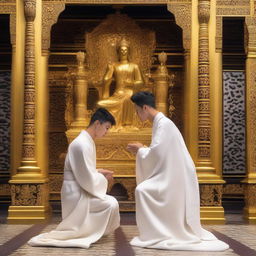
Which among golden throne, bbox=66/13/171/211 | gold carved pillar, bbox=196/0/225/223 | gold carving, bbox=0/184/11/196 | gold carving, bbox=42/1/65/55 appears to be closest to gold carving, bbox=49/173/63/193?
gold carving, bbox=0/184/11/196

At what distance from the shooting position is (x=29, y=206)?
7.43 meters

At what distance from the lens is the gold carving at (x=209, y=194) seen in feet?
24.5

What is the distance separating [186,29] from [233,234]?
285cm

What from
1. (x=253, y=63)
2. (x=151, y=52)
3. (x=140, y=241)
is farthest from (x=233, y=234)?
(x=151, y=52)

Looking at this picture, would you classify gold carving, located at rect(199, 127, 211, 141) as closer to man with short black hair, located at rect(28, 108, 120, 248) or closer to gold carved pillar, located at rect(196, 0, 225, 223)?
gold carved pillar, located at rect(196, 0, 225, 223)

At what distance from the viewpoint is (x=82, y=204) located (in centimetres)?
508

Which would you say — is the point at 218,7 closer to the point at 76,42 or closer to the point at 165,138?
the point at 76,42

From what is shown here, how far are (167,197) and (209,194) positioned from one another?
98.1 inches

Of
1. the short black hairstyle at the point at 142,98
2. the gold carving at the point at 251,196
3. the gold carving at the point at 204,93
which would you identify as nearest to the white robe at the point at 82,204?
the short black hairstyle at the point at 142,98

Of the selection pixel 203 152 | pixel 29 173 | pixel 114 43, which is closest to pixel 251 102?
pixel 203 152

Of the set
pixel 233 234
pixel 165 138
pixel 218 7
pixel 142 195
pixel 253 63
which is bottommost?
pixel 233 234

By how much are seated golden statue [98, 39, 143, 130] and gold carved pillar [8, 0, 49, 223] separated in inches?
49.1

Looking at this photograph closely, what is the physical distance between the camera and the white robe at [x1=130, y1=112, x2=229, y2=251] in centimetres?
502

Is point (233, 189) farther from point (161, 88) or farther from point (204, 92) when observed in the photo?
point (204, 92)
